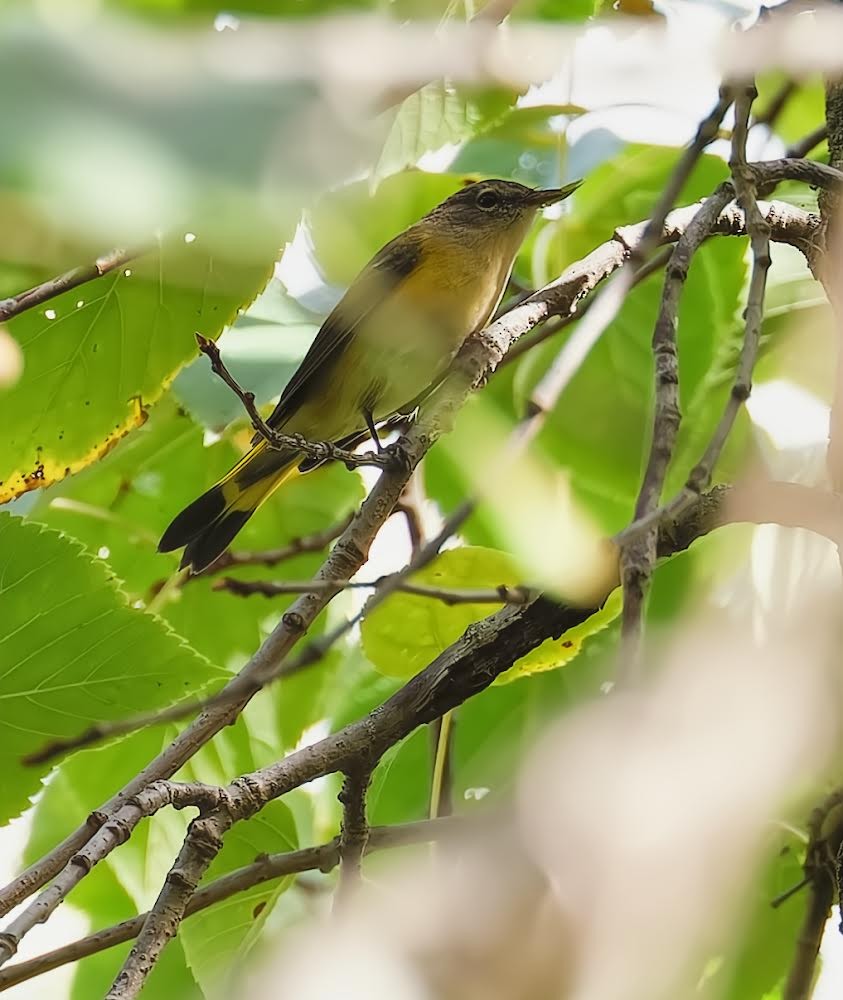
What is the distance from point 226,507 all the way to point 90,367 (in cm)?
64

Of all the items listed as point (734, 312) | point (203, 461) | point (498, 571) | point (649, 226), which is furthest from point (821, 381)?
point (203, 461)

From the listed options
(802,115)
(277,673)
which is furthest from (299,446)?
(802,115)

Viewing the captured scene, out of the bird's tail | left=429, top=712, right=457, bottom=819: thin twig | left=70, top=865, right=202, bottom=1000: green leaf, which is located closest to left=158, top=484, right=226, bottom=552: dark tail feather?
the bird's tail

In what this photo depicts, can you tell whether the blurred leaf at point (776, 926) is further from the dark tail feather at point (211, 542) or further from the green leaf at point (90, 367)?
the dark tail feather at point (211, 542)

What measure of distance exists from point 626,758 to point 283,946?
120 mm

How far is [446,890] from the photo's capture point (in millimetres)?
325

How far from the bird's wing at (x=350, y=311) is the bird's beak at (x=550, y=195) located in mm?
218

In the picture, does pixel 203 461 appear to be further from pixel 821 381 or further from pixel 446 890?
pixel 446 890

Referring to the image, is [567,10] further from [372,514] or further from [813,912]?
[813,912]

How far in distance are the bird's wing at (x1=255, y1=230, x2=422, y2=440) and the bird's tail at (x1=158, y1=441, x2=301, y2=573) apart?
0.09m

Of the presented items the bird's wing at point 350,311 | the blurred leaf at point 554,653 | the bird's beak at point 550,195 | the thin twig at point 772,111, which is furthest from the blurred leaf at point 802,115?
the blurred leaf at point 554,653

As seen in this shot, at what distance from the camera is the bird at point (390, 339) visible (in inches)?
71.8

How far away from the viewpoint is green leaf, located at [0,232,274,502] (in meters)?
1.26

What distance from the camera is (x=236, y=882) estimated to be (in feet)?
3.87
